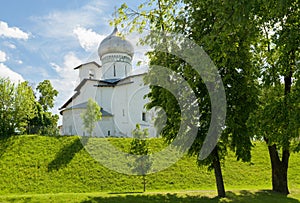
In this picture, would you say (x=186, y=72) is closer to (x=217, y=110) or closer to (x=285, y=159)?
(x=217, y=110)

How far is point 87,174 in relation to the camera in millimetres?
21391

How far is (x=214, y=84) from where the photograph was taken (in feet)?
40.7

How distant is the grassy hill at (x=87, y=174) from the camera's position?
1994 centimetres

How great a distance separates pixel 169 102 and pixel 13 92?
22197 millimetres

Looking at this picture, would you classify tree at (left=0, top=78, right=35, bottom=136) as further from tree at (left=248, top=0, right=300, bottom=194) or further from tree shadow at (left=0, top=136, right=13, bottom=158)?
tree at (left=248, top=0, right=300, bottom=194)

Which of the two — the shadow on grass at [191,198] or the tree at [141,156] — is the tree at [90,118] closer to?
the tree at [141,156]

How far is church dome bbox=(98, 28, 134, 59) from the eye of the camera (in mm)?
42219

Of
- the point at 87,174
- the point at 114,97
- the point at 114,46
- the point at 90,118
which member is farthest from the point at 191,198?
the point at 114,46

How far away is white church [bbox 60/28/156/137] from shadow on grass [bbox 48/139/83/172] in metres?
9.96

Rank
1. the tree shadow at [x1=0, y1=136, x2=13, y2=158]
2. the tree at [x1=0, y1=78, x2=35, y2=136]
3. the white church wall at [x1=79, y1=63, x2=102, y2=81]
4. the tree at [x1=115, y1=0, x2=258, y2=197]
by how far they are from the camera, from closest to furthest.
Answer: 1. the tree at [x1=115, y1=0, x2=258, y2=197]
2. the tree shadow at [x1=0, y1=136, x2=13, y2=158]
3. the tree at [x1=0, y1=78, x2=35, y2=136]
4. the white church wall at [x1=79, y1=63, x2=102, y2=81]

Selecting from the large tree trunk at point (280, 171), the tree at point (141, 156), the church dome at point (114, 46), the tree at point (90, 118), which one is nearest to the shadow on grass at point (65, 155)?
the tree at point (90, 118)

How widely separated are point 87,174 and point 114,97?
19833 millimetres

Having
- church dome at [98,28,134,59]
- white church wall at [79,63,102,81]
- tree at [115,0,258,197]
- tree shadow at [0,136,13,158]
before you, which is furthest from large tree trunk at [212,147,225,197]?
white church wall at [79,63,102,81]

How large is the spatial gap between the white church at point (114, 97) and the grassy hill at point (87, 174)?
464 inches
